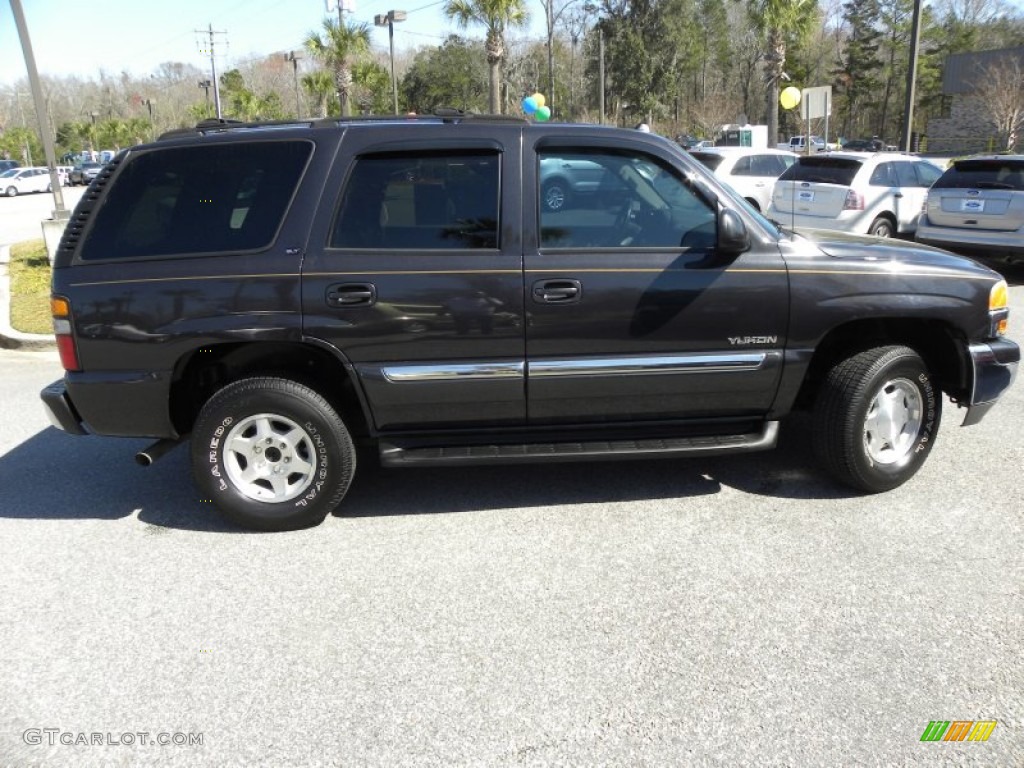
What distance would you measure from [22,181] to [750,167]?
4335 cm

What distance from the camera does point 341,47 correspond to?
117ft

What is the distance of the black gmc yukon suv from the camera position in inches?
147

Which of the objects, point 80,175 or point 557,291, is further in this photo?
point 80,175

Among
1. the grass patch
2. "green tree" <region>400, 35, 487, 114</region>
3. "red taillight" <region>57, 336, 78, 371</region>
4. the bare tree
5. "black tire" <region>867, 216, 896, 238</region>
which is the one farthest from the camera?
"green tree" <region>400, 35, 487, 114</region>

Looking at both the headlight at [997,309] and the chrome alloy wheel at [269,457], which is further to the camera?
the headlight at [997,309]

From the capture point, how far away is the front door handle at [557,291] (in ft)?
12.4

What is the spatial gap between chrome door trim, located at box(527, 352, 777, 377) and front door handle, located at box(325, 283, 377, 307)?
83 centimetres

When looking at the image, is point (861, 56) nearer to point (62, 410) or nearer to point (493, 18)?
point (493, 18)

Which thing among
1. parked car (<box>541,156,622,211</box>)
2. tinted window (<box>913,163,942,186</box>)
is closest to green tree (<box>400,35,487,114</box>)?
tinted window (<box>913,163,942,186</box>)

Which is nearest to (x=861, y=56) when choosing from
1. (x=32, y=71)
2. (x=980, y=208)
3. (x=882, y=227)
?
(x=882, y=227)

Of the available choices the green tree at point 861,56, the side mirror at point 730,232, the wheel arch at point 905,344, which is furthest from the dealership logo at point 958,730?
the green tree at point 861,56

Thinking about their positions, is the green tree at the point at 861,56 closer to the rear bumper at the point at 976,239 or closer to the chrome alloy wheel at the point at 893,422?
the rear bumper at the point at 976,239

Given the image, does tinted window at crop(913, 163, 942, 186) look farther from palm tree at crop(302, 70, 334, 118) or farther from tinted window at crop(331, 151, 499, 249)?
palm tree at crop(302, 70, 334, 118)

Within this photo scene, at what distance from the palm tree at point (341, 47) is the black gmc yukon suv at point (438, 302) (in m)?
34.4
